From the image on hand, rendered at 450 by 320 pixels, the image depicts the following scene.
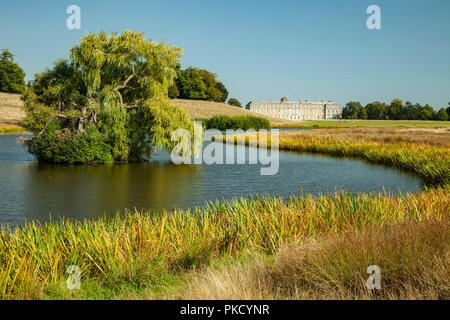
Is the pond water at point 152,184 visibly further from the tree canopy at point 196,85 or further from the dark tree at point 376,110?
the dark tree at point 376,110

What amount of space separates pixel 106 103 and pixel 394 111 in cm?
13355

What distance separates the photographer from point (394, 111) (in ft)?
441

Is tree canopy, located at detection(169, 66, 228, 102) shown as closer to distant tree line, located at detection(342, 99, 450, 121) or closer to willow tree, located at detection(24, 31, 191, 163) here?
distant tree line, located at detection(342, 99, 450, 121)

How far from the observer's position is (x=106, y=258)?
5059 millimetres

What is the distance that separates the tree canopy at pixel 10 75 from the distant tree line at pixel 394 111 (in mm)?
114675

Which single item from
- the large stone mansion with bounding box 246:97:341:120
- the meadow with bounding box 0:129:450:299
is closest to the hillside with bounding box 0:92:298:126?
the meadow with bounding box 0:129:450:299

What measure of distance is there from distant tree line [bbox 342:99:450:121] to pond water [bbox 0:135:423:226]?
120765 mm

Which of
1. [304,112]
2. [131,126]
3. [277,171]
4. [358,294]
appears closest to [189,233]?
[358,294]

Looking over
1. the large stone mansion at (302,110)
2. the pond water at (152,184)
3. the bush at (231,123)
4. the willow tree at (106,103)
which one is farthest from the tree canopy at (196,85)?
the pond water at (152,184)

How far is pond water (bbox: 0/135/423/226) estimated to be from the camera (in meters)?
10.6

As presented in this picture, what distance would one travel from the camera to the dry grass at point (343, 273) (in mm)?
3834

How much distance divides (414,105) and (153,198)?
477 ft

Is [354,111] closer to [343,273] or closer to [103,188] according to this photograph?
[103,188]
